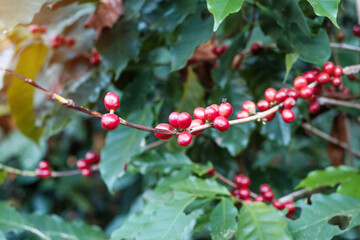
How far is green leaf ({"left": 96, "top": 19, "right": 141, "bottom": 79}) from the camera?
0.89 m

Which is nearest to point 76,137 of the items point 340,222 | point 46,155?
point 46,155

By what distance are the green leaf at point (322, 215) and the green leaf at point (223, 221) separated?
12cm

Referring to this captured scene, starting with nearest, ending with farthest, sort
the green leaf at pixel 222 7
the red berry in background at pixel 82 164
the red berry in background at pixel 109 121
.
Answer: the red berry in background at pixel 109 121 < the green leaf at pixel 222 7 < the red berry in background at pixel 82 164

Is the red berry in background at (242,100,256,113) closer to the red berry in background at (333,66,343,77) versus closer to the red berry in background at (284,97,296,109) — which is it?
the red berry in background at (284,97,296,109)

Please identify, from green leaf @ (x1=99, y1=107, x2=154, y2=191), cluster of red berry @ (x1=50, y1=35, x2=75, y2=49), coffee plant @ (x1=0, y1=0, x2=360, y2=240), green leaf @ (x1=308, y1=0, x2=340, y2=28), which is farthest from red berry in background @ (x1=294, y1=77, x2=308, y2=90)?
cluster of red berry @ (x1=50, y1=35, x2=75, y2=49)

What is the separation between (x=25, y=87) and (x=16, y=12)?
39cm

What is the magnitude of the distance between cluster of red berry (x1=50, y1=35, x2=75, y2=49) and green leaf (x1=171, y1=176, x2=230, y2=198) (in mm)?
591

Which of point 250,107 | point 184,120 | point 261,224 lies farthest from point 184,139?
point 261,224

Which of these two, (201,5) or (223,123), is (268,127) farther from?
(223,123)

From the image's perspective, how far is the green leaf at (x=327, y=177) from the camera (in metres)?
0.85

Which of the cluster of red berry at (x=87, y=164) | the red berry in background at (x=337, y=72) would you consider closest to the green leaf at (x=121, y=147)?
the cluster of red berry at (x=87, y=164)

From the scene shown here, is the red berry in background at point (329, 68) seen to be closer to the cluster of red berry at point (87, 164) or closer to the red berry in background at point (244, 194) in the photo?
the red berry in background at point (244, 194)

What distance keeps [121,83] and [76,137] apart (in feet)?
3.84

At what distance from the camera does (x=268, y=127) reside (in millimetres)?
1006
